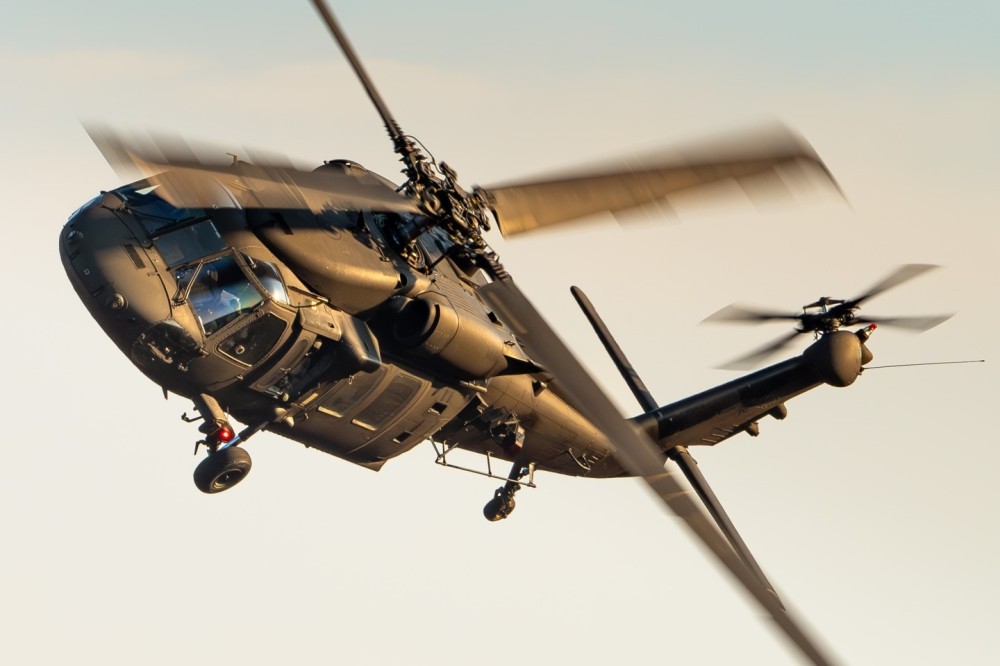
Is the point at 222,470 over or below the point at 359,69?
below

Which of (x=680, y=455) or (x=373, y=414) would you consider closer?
(x=373, y=414)

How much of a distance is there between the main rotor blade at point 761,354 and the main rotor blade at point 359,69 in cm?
693

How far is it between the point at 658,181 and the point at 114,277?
6.47 meters

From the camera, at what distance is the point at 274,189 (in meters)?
16.0

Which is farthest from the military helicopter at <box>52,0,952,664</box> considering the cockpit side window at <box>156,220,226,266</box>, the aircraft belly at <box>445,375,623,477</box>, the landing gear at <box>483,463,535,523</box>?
the landing gear at <box>483,463,535,523</box>

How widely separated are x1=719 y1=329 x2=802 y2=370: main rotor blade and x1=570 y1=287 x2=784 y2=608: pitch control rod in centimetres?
220

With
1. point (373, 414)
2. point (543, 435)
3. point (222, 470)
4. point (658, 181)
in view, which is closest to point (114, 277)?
point (222, 470)

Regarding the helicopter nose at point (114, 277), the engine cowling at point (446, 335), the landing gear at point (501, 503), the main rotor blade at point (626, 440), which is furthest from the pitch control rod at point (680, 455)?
the helicopter nose at point (114, 277)

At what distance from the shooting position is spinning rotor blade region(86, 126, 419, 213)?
1538cm

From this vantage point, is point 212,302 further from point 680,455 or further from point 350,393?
point 680,455

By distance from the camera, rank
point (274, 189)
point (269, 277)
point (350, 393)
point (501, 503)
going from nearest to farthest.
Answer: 1. point (269, 277)
2. point (274, 189)
3. point (350, 393)
4. point (501, 503)

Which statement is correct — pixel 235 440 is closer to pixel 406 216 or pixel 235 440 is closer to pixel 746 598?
pixel 406 216

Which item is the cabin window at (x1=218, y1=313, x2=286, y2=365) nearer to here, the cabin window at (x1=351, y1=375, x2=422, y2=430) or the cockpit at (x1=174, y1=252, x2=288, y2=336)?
the cockpit at (x1=174, y1=252, x2=288, y2=336)

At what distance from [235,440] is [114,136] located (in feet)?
15.4
